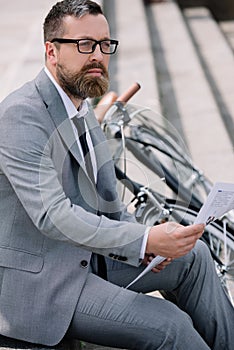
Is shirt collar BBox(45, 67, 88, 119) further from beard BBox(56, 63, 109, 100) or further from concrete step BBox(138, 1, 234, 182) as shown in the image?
Answer: concrete step BBox(138, 1, 234, 182)

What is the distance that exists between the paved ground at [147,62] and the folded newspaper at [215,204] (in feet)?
8.13

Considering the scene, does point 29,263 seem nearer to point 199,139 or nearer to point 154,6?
point 199,139

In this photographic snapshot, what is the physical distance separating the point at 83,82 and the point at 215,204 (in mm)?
592

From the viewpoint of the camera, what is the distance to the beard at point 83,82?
2.81 meters

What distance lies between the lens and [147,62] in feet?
23.7

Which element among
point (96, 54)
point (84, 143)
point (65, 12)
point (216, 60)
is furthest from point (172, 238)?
point (216, 60)

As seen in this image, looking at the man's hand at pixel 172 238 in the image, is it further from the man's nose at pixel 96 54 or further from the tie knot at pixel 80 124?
the man's nose at pixel 96 54

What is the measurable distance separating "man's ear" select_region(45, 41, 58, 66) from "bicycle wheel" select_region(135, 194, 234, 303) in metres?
0.92

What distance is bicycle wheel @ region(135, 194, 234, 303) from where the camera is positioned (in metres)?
3.68

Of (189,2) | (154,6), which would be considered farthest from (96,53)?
(189,2)

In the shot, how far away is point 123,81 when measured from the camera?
21.9 feet

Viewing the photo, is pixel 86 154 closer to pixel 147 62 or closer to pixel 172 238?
pixel 172 238

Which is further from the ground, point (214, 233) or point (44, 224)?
point (44, 224)

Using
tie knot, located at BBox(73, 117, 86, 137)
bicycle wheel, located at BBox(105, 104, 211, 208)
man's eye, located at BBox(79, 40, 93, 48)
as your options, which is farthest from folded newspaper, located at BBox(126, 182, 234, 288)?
bicycle wheel, located at BBox(105, 104, 211, 208)
